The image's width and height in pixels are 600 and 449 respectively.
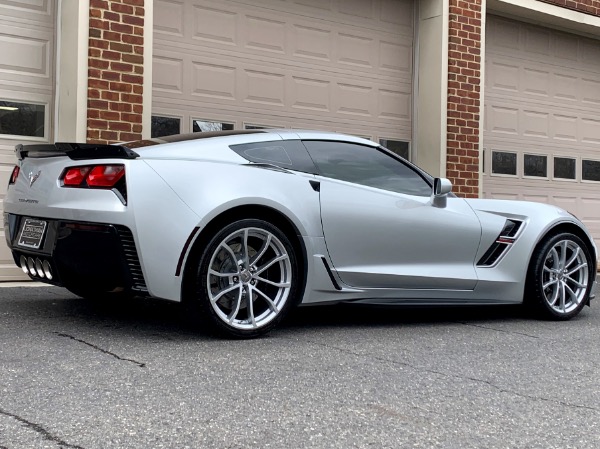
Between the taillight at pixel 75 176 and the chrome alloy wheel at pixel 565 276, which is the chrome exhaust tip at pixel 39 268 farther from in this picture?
the chrome alloy wheel at pixel 565 276

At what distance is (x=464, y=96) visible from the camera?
10.2 m

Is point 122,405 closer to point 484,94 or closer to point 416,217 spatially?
point 416,217

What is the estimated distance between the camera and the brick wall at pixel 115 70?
24.3 feet

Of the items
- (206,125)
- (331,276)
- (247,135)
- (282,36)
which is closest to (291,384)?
(331,276)

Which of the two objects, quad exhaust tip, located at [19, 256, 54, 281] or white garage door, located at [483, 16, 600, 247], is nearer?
quad exhaust tip, located at [19, 256, 54, 281]

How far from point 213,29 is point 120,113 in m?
1.58

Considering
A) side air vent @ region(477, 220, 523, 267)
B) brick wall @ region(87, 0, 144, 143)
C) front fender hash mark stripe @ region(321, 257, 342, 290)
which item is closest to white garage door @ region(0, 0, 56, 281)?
brick wall @ region(87, 0, 144, 143)

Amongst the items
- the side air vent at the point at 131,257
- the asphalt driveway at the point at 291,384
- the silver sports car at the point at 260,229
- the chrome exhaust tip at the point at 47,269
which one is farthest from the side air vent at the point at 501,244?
the chrome exhaust tip at the point at 47,269

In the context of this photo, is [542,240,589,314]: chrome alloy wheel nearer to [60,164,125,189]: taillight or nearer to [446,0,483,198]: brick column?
[60,164,125,189]: taillight

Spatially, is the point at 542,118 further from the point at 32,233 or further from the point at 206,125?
the point at 32,233

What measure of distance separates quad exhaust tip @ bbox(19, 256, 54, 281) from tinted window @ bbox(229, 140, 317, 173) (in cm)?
128

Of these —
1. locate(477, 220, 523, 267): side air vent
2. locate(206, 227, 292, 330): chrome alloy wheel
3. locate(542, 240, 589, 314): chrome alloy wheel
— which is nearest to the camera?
locate(206, 227, 292, 330): chrome alloy wheel

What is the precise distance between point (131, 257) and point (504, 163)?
7.75m

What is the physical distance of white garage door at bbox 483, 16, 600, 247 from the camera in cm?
1097
